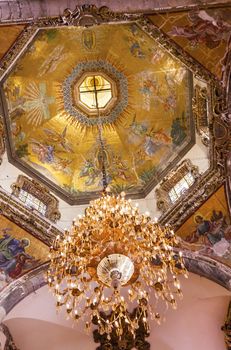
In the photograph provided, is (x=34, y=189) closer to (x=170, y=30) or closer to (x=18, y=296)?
(x=18, y=296)

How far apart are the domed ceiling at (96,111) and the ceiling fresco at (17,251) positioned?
189 centimetres

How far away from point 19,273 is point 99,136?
15.1 feet

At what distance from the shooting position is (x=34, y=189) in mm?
12922

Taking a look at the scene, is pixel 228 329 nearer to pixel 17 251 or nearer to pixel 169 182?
pixel 169 182

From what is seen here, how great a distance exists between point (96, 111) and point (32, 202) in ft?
10.8

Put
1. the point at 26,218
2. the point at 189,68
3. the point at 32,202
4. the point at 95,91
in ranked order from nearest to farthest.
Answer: the point at 189,68 < the point at 26,218 < the point at 32,202 < the point at 95,91

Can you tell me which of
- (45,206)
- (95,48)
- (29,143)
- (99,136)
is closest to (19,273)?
(45,206)

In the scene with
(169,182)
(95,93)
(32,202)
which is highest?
(95,93)

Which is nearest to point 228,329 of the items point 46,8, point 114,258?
point 114,258

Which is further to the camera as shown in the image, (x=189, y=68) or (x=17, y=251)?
(x=17, y=251)

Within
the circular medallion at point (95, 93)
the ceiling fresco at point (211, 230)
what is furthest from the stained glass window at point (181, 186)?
the circular medallion at point (95, 93)

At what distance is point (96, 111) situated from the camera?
1372 cm

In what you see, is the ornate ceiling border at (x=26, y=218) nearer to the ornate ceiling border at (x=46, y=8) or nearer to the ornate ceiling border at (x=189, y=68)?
the ornate ceiling border at (x=189, y=68)

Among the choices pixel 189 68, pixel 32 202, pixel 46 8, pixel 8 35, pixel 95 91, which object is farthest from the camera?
pixel 95 91
